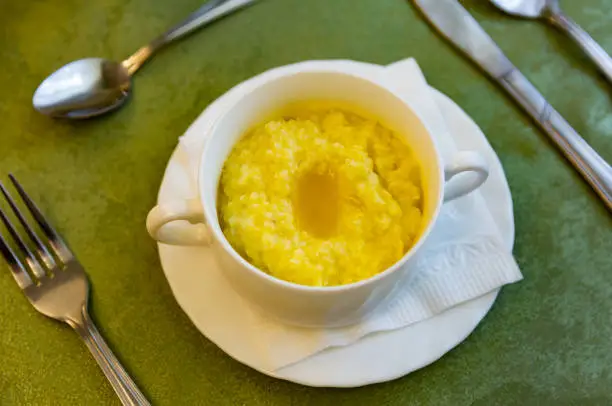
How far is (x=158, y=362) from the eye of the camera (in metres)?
0.92

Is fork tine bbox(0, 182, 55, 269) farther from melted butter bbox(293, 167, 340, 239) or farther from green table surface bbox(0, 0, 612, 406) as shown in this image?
melted butter bbox(293, 167, 340, 239)

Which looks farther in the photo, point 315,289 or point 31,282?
point 31,282

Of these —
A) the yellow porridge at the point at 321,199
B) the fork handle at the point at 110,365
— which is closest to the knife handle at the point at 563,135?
the yellow porridge at the point at 321,199

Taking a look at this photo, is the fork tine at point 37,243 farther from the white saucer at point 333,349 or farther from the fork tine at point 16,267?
the white saucer at point 333,349

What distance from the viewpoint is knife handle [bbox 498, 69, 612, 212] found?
40.5 inches

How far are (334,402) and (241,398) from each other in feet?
0.39

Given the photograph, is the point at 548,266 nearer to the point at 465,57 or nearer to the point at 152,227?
the point at 465,57

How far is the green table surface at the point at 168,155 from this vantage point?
2.97 ft

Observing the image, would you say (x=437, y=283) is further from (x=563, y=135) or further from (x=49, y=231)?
(x=49, y=231)

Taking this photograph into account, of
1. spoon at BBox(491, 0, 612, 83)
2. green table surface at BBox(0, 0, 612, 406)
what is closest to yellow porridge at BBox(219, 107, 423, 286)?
green table surface at BBox(0, 0, 612, 406)

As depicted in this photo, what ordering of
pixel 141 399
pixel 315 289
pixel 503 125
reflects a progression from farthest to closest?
pixel 503 125, pixel 141 399, pixel 315 289

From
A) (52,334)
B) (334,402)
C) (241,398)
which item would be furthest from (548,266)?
(52,334)

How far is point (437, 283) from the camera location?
90 cm

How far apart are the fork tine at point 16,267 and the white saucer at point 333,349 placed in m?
0.19
